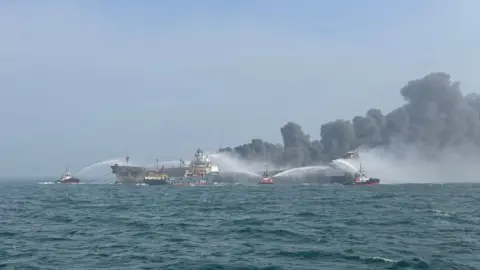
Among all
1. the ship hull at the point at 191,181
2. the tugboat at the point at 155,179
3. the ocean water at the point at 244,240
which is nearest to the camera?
the ocean water at the point at 244,240

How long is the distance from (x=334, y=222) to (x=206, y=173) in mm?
133330

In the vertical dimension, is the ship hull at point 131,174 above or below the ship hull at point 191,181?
above

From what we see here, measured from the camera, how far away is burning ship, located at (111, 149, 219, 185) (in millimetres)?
174000

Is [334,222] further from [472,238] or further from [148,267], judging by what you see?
[148,267]

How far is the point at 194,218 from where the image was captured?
2153 inches

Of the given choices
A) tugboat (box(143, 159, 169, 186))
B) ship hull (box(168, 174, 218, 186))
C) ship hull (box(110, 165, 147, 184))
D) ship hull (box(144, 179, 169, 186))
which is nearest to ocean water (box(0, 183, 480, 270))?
ship hull (box(168, 174, 218, 186))

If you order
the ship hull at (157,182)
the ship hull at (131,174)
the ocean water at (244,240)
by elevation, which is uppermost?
the ship hull at (131,174)

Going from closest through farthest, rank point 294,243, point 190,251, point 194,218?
point 190,251 < point 294,243 < point 194,218

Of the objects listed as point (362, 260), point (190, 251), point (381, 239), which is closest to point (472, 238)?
point (381, 239)

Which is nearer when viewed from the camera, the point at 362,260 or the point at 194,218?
the point at 362,260

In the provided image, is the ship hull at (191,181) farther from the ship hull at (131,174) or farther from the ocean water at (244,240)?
the ocean water at (244,240)

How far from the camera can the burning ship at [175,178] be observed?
571ft

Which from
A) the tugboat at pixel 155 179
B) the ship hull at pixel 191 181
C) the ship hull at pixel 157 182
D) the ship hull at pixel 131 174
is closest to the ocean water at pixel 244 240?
the ship hull at pixel 191 181

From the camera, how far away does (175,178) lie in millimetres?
178250
